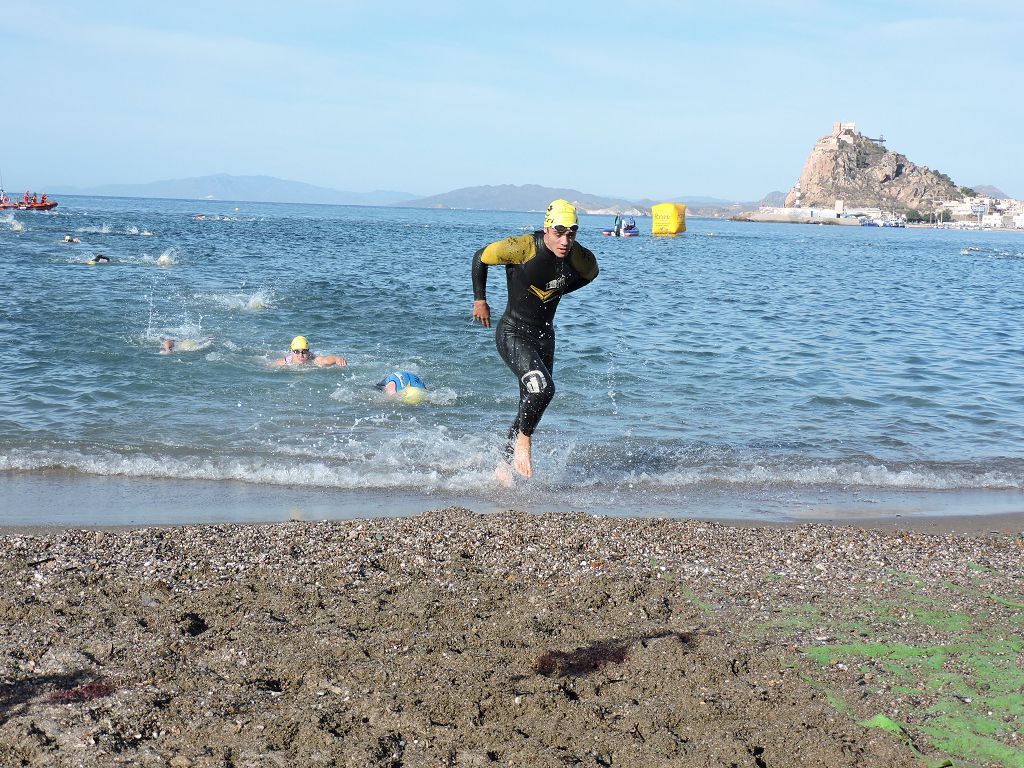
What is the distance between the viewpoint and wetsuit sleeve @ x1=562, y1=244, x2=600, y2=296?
25.8 feet

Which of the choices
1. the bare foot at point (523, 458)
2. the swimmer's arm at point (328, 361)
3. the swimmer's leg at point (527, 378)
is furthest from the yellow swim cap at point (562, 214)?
the swimmer's arm at point (328, 361)

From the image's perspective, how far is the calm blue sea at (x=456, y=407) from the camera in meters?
8.25

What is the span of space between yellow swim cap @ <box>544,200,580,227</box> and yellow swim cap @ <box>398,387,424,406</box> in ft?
16.0

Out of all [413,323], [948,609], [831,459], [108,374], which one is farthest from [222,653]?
[413,323]

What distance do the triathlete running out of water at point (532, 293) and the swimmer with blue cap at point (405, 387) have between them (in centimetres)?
382

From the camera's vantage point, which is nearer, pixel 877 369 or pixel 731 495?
pixel 731 495

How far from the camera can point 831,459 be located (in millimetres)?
9930

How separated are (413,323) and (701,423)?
9.34 meters

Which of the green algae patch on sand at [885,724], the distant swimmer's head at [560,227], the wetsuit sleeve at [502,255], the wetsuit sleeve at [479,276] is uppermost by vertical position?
the distant swimmer's head at [560,227]

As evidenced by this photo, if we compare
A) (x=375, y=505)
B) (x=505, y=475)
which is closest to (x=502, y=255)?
(x=505, y=475)

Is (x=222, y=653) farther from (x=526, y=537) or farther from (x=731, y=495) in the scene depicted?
(x=731, y=495)

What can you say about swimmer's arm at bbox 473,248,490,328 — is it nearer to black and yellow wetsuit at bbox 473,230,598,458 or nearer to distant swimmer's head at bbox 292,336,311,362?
black and yellow wetsuit at bbox 473,230,598,458

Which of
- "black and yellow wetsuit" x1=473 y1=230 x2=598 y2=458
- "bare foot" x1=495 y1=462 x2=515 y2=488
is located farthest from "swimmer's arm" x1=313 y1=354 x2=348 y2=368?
"black and yellow wetsuit" x1=473 y1=230 x2=598 y2=458

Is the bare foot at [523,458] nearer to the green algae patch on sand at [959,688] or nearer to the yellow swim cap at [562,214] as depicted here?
the yellow swim cap at [562,214]
